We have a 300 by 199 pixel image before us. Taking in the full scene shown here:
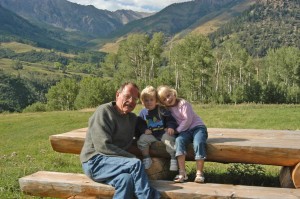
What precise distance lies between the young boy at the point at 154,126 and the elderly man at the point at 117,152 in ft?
1.17

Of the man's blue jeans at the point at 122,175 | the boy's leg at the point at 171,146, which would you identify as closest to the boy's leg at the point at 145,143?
the boy's leg at the point at 171,146

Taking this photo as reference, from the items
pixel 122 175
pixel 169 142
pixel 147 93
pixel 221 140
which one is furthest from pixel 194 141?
pixel 122 175

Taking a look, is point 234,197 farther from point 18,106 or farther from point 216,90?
point 18,106

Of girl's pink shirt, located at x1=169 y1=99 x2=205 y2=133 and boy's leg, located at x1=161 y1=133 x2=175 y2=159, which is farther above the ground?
girl's pink shirt, located at x1=169 y1=99 x2=205 y2=133

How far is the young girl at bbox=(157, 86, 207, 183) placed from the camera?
7203 mm

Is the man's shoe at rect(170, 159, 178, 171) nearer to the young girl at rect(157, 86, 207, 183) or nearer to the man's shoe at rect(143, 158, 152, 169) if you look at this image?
the young girl at rect(157, 86, 207, 183)

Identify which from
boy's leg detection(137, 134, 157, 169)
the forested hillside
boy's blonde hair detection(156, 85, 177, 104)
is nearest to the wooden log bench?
boy's leg detection(137, 134, 157, 169)

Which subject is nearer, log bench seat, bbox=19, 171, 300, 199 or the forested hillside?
log bench seat, bbox=19, 171, 300, 199

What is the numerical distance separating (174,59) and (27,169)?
69656 mm

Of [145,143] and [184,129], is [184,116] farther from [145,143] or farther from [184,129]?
[145,143]

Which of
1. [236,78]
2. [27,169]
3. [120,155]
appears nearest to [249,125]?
[27,169]

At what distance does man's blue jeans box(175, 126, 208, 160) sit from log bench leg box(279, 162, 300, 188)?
158 cm

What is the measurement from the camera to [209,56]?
2756 inches

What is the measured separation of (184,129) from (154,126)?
0.62 meters
